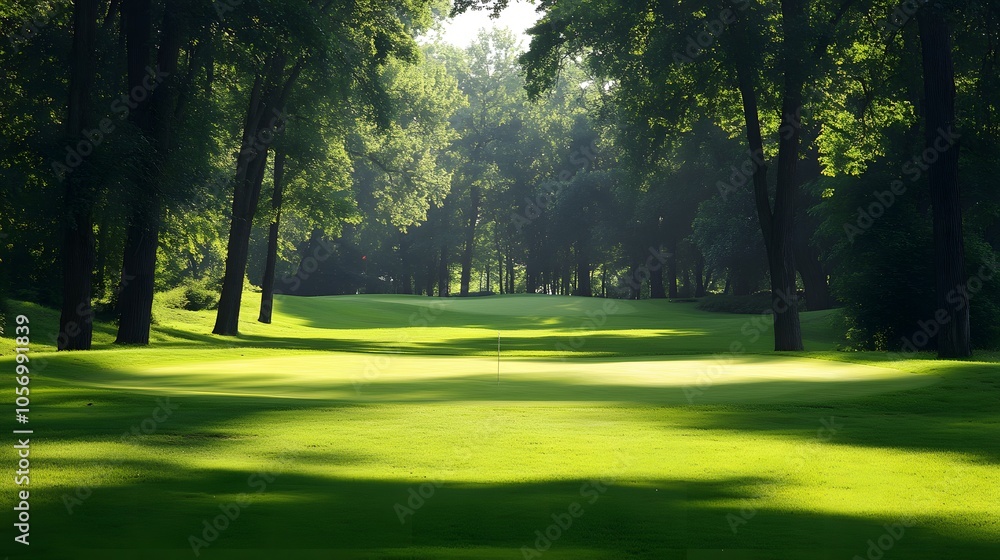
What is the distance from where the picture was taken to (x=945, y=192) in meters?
23.2

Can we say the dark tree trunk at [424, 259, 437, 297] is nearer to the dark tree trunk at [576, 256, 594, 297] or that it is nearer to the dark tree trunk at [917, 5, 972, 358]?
the dark tree trunk at [576, 256, 594, 297]

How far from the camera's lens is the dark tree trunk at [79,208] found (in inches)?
855

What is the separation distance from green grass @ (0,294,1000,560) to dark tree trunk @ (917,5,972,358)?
3182mm

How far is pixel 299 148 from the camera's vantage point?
3916 centimetres

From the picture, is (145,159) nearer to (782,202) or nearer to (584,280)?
(782,202)

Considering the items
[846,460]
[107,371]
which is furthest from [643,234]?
[846,460]

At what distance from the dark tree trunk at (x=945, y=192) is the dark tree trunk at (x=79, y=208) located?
20.0m

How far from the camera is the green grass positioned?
670 centimetres

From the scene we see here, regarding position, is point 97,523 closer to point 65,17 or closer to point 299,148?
point 65,17

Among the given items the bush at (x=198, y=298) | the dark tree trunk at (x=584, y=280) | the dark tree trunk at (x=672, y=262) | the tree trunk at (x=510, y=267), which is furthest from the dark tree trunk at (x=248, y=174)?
the tree trunk at (x=510, y=267)

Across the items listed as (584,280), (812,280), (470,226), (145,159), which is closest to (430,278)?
(470,226)

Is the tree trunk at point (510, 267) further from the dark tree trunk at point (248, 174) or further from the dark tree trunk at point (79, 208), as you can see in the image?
the dark tree trunk at point (79, 208)

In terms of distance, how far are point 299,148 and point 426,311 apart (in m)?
27.2

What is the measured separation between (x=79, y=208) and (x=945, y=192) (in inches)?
801
